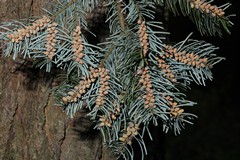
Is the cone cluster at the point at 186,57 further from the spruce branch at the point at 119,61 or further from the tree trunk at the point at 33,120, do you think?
the tree trunk at the point at 33,120

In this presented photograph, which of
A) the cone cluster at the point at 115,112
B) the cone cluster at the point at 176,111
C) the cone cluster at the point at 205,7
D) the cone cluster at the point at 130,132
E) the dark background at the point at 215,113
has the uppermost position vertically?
the dark background at the point at 215,113

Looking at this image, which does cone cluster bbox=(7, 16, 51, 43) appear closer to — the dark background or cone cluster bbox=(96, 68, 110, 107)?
cone cluster bbox=(96, 68, 110, 107)

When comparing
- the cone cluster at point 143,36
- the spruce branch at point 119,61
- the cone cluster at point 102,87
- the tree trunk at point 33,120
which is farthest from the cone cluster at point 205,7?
the tree trunk at point 33,120

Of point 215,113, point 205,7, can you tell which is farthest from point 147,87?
point 215,113

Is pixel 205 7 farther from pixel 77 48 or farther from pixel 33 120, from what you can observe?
pixel 33 120

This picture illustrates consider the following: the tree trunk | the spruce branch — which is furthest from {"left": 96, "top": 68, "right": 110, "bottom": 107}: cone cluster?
the tree trunk

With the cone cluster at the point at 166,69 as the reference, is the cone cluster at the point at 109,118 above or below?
below
